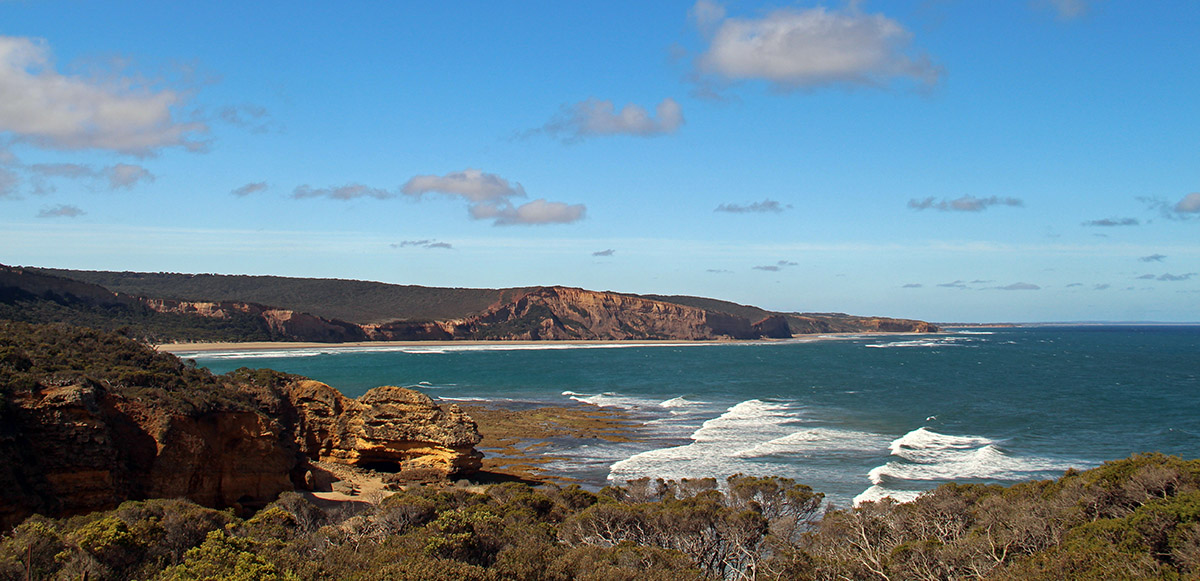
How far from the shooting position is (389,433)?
82.8ft

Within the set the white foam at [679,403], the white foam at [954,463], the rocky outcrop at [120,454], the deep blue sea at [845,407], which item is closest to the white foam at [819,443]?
the deep blue sea at [845,407]

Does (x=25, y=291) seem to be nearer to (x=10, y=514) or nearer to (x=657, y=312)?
(x=10, y=514)

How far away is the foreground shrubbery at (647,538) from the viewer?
1056 cm

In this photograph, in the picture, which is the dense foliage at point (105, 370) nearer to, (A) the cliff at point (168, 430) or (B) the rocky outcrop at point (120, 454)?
(A) the cliff at point (168, 430)

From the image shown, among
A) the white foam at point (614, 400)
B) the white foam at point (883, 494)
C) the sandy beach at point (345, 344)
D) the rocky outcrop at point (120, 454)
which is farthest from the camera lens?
the sandy beach at point (345, 344)

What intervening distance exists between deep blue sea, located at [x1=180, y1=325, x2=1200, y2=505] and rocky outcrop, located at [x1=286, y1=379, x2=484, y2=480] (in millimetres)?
5117

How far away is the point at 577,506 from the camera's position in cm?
1819

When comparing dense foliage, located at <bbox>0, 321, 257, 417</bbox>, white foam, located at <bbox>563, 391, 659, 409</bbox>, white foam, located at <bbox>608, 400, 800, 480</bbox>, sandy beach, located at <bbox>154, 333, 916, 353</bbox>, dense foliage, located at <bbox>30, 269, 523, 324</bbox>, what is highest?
dense foliage, located at <bbox>30, 269, 523, 324</bbox>

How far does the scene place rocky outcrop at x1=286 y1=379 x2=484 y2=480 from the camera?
25.0 metres

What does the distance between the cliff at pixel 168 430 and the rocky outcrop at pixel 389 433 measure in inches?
1.5

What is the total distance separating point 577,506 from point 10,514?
10.6 meters

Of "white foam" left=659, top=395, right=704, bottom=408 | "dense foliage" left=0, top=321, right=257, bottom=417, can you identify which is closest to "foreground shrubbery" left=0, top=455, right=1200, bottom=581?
"dense foliage" left=0, top=321, right=257, bottom=417

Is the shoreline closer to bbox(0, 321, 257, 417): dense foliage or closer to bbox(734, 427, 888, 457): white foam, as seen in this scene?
bbox(0, 321, 257, 417): dense foliage

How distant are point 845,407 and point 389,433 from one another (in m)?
31.0
